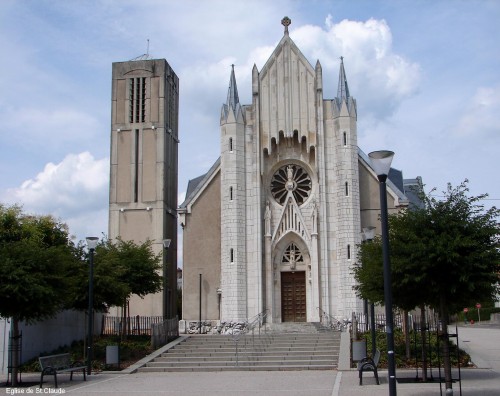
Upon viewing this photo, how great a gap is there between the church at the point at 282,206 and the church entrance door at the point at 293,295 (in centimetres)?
6

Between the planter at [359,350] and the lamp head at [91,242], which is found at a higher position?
the lamp head at [91,242]

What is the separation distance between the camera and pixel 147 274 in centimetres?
3444

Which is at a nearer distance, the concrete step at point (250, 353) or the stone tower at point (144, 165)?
the concrete step at point (250, 353)

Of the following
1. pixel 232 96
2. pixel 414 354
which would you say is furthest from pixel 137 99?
pixel 414 354

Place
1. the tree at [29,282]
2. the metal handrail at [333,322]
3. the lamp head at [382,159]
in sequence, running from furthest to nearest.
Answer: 1. the metal handrail at [333,322]
2. the tree at [29,282]
3. the lamp head at [382,159]

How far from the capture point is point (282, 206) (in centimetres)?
4097

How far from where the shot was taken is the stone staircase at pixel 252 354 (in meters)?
26.7

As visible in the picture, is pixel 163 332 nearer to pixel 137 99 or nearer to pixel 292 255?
pixel 292 255

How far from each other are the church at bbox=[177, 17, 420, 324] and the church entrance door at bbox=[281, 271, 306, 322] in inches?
2.3

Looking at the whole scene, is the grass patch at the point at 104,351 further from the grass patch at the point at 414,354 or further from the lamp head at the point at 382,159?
the lamp head at the point at 382,159

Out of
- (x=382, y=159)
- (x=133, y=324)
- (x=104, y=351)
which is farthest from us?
(x=133, y=324)

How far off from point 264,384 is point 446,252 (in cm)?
700

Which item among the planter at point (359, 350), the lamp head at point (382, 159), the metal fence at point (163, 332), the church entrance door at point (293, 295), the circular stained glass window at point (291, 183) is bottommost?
the planter at point (359, 350)

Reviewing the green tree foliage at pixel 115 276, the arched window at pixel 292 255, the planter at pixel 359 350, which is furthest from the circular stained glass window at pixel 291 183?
the planter at pixel 359 350
